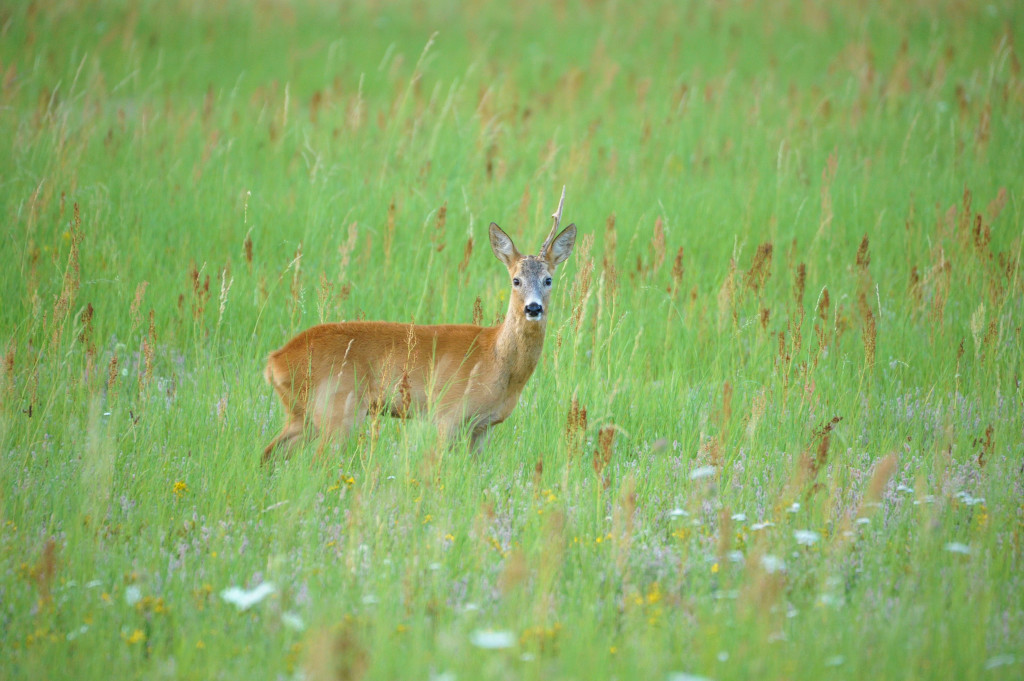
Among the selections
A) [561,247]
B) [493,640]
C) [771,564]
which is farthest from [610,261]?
[493,640]

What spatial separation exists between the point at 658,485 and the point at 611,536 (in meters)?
0.82

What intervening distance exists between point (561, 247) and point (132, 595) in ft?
11.2

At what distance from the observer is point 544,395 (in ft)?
19.5

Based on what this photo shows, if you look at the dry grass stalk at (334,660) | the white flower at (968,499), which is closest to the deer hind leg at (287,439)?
the dry grass stalk at (334,660)

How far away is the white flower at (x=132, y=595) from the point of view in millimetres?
3461

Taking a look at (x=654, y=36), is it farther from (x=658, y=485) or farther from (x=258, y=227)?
(x=658, y=485)

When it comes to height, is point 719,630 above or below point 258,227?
below

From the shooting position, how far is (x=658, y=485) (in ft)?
15.7

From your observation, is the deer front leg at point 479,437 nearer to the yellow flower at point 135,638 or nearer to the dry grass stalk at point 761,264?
the dry grass stalk at point 761,264

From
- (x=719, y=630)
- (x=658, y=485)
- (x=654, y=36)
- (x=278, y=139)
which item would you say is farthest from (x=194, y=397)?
(x=654, y=36)

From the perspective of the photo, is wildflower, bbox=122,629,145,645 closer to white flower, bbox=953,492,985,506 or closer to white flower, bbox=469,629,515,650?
white flower, bbox=469,629,515,650

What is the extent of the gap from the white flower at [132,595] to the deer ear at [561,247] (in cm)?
317

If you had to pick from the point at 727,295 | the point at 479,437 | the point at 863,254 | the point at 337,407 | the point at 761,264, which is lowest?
the point at 479,437

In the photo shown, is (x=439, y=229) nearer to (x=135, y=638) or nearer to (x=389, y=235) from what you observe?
(x=389, y=235)
